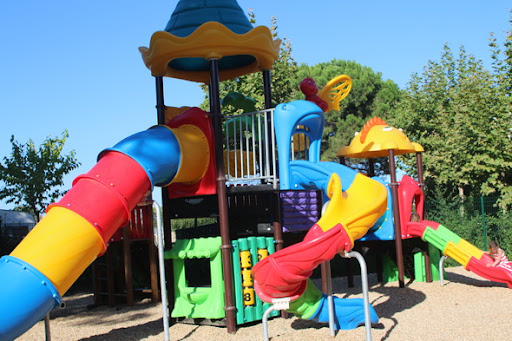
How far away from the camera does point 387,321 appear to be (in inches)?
304

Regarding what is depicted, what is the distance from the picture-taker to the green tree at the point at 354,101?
29.1 metres

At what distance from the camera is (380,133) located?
37.4 feet

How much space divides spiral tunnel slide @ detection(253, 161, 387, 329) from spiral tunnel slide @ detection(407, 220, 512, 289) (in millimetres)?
3825

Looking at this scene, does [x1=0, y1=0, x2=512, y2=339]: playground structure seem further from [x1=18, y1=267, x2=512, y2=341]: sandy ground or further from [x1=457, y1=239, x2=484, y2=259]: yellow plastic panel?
[x1=18, y1=267, x2=512, y2=341]: sandy ground

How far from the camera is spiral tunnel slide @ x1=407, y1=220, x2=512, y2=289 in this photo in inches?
396

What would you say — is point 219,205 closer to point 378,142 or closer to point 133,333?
point 133,333

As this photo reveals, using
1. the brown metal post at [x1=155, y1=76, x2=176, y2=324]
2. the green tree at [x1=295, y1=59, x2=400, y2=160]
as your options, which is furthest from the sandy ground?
the green tree at [x1=295, y1=59, x2=400, y2=160]

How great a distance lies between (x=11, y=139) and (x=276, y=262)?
14.8m

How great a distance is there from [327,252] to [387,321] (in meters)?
2.14

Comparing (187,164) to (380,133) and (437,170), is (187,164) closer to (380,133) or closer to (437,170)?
(380,133)

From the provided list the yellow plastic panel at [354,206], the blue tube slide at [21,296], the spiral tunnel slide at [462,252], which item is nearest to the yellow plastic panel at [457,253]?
the spiral tunnel slide at [462,252]

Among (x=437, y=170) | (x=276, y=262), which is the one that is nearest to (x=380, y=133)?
(x=276, y=262)

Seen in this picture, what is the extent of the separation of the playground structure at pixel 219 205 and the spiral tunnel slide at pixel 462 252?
0.02m

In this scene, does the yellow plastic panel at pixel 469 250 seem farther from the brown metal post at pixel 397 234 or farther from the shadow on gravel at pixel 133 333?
the shadow on gravel at pixel 133 333
